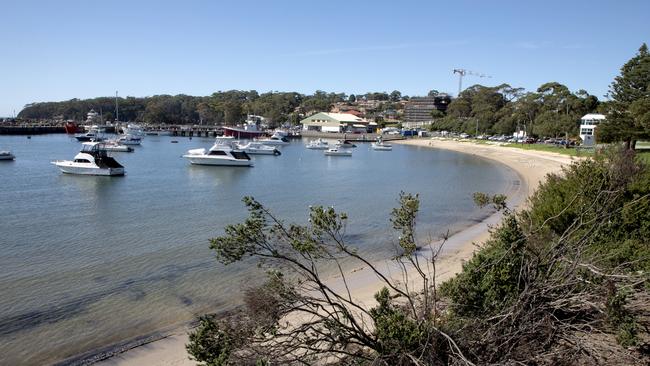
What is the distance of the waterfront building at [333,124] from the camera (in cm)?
14388

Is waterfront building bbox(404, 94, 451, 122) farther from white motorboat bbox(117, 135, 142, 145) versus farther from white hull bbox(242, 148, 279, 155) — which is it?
white hull bbox(242, 148, 279, 155)

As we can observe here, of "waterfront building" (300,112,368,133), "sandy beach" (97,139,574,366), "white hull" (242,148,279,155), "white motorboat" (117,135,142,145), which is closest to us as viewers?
"sandy beach" (97,139,574,366)

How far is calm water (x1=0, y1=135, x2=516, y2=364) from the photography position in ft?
41.7

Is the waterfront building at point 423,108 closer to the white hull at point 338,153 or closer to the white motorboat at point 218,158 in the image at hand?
the white hull at point 338,153

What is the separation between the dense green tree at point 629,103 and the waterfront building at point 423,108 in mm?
126946

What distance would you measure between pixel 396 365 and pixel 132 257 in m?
14.6

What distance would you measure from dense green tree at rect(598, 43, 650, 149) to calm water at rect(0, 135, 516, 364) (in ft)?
33.3

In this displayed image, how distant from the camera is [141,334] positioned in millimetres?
11930

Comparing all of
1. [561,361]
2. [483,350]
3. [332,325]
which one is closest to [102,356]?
[332,325]

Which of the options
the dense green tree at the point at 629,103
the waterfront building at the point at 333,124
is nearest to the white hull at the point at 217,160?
the dense green tree at the point at 629,103

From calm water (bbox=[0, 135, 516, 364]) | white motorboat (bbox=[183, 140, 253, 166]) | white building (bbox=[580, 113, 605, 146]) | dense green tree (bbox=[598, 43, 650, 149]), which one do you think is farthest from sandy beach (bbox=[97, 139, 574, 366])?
white building (bbox=[580, 113, 605, 146])

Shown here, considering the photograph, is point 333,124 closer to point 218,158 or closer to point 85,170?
point 218,158

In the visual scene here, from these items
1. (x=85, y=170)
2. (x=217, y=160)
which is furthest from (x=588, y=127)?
(x=85, y=170)

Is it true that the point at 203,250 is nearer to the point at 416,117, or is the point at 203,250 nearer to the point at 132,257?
the point at 132,257
